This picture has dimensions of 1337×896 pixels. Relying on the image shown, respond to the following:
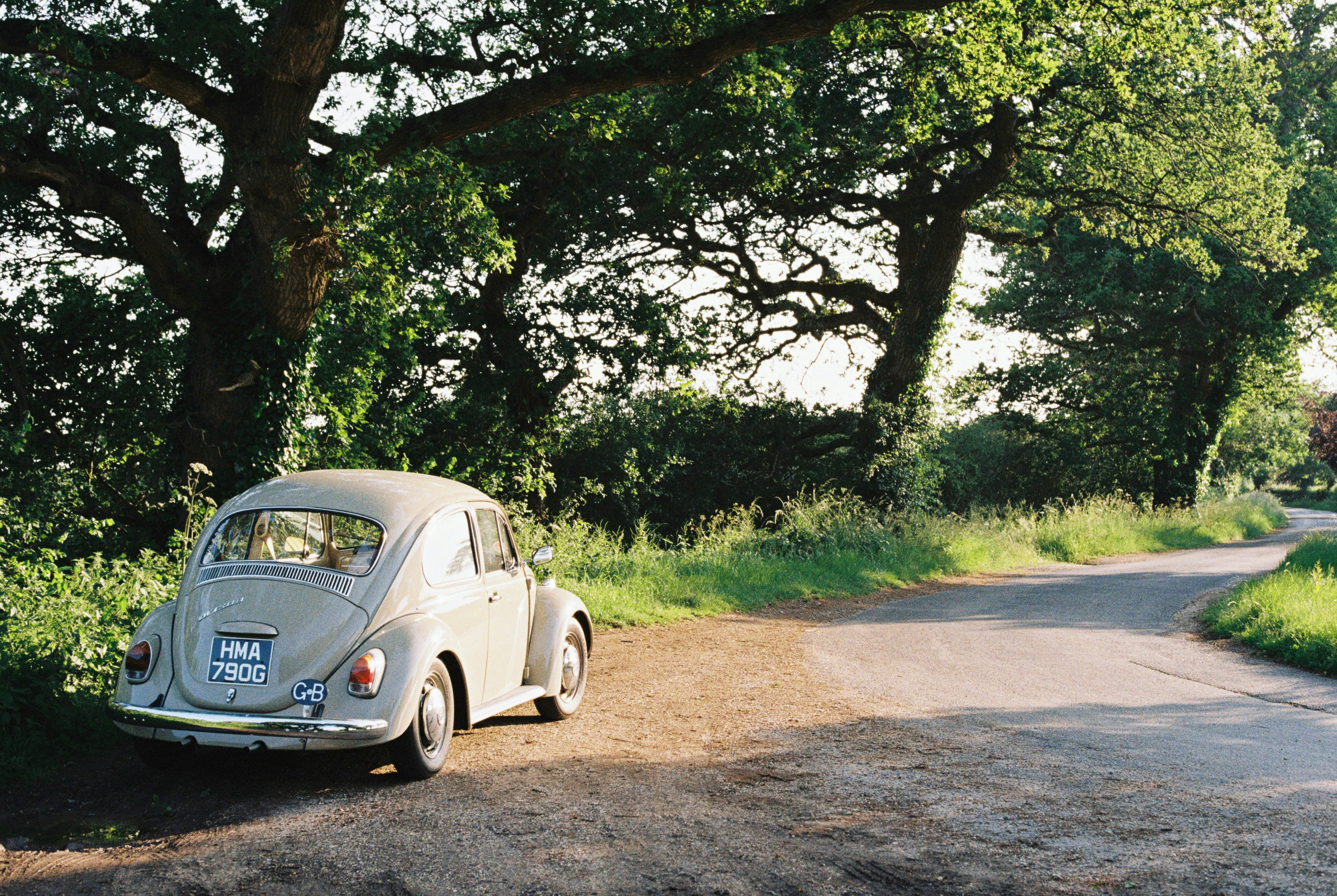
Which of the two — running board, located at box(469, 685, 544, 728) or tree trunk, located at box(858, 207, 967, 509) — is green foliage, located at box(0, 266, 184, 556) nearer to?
running board, located at box(469, 685, 544, 728)

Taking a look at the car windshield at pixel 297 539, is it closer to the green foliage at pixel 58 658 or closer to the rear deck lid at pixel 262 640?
the rear deck lid at pixel 262 640

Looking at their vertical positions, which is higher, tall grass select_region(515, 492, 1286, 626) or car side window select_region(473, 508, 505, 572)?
car side window select_region(473, 508, 505, 572)

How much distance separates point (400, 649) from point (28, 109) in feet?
35.6

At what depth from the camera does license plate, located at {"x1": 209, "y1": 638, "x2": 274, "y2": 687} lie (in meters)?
5.73

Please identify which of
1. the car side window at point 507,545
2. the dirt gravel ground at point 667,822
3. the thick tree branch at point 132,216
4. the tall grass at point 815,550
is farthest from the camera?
the tall grass at point 815,550

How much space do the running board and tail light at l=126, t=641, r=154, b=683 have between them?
1.88 m

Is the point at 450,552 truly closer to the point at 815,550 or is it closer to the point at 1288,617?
the point at 1288,617

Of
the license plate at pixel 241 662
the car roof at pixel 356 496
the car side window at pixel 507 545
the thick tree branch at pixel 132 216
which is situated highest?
the thick tree branch at pixel 132 216

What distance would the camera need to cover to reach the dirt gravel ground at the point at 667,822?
4.36 meters

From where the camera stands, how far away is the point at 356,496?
264 inches

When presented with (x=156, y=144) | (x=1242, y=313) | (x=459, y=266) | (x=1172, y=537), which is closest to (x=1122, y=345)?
(x=1242, y=313)

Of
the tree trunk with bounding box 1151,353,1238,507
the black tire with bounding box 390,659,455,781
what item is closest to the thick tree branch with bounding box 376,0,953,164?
the black tire with bounding box 390,659,455,781

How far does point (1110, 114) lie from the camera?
72.6 feet

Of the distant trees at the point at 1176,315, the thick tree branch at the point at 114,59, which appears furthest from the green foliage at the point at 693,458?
the thick tree branch at the point at 114,59
